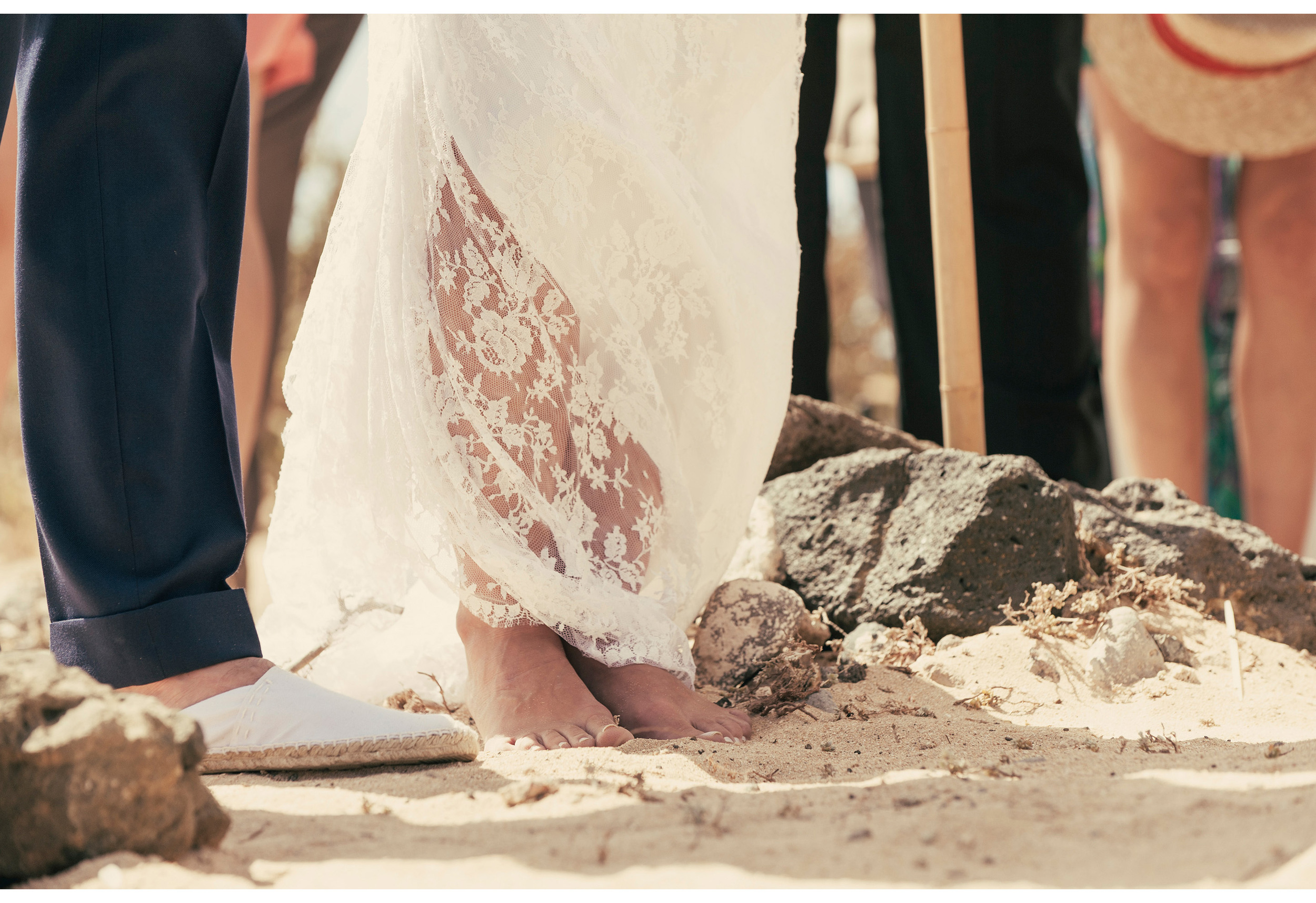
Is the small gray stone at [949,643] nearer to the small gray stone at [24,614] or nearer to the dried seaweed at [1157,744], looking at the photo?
the dried seaweed at [1157,744]

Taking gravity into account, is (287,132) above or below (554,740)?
above

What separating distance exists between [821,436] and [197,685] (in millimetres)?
1363

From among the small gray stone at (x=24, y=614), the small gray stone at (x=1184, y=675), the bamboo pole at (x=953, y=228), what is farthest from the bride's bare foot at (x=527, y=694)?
the small gray stone at (x=24, y=614)

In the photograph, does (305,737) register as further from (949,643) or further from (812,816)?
(949,643)

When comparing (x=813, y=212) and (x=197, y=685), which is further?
(x=813, y=212)

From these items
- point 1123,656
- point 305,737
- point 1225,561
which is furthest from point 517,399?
point 1225,561

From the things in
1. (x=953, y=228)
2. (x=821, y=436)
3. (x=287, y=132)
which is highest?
(x=287, y=132)

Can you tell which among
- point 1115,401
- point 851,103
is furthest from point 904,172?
point 851,103

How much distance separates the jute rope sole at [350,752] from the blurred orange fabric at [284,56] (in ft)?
6.88

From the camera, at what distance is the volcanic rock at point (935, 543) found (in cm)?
175

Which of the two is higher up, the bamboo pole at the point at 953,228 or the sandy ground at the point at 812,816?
the bamboo pole at the point at 953,228

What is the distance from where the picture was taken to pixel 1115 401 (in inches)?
111

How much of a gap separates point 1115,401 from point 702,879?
242 cm

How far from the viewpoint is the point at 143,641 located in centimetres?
117
